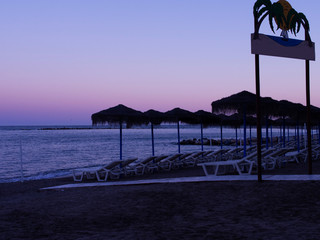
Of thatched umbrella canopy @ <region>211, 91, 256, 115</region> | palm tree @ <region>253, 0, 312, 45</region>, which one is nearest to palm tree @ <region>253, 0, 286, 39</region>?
palm tree @ <region>253, 0, 312, 45</region>

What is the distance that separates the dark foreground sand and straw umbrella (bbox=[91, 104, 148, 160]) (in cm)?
501

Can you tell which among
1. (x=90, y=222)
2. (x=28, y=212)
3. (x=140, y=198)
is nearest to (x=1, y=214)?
(x=28, y=212)

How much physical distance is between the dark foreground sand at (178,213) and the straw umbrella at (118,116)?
501 cm

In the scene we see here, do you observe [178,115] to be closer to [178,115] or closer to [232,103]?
[178,115]

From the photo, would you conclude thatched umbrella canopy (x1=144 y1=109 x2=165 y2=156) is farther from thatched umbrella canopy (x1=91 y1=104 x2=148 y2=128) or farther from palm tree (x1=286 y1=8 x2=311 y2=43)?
palm tree (x1=286 y1=8 x2=311 y2=43)

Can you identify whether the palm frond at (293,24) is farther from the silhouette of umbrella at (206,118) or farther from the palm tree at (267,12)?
the silhouette of umbrella at (206,118)

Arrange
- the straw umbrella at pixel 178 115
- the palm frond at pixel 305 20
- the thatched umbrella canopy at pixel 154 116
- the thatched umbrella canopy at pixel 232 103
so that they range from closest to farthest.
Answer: the palm frond at pixel 305 20 < the thatched umbrella canopy at pixel 232 103 < the thatched umbrella canopy at pixel 154 116 < the straw umbrella at pixel 178 115

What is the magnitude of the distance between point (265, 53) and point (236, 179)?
8.40ft

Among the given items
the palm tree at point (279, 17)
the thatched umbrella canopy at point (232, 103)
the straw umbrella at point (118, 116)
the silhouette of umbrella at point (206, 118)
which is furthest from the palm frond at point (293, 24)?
the silhouette of umbrella at point (206, 118)

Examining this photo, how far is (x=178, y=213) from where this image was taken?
5.27 m

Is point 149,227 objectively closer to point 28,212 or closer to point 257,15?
point 28,212

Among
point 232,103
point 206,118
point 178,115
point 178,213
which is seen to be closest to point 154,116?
point 178,115

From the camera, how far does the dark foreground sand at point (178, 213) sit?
13.9 feet

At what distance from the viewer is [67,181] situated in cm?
1227
